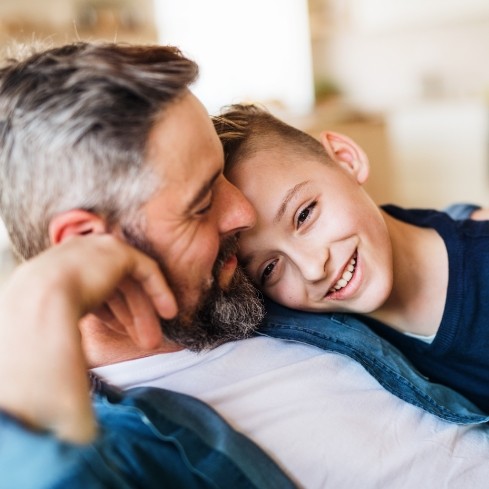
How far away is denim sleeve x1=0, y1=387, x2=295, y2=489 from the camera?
719mm

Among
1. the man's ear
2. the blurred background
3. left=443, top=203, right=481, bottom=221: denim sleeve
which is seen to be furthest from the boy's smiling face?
the blurred background

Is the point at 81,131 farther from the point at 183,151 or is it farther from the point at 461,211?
the point at 461,211

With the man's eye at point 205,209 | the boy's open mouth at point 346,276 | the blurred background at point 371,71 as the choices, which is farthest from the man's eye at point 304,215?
the blurred background at point 371,71

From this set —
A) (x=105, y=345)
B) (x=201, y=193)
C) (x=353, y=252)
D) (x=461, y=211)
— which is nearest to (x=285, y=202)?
(x=353, y=252)

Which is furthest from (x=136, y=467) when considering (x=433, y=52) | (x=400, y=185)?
(x=433, y=52)

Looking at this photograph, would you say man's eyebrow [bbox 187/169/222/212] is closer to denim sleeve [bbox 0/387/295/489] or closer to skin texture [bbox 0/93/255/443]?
skin texture [bbox 0/93/255/443]

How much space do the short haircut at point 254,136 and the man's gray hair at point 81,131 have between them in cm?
30

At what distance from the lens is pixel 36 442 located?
54 centimetres

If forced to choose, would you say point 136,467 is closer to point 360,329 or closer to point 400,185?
point 360,329

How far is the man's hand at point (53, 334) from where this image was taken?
0.55m

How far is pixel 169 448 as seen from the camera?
0.77 metres

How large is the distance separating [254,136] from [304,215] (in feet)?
0.58

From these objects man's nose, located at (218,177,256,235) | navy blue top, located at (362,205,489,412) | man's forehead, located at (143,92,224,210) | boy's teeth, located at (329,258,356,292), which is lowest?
navy blue top, located at (362,205,489,412)

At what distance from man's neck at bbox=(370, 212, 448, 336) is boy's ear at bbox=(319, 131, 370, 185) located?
0.42 feet
